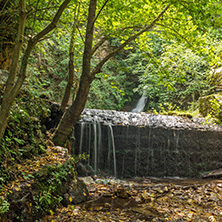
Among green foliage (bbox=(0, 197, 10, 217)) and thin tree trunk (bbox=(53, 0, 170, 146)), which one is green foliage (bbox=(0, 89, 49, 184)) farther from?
thin tree trunk (bbox=(53, 0, 170, 146))

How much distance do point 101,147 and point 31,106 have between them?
113 inches

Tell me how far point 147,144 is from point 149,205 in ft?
11.1

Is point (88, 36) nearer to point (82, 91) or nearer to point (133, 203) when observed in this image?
point (82, 91)

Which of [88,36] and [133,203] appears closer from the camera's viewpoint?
[133,203]

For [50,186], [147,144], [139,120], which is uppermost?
[139,120]

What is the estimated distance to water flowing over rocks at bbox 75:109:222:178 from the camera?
21.1 feet

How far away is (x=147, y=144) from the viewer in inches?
275

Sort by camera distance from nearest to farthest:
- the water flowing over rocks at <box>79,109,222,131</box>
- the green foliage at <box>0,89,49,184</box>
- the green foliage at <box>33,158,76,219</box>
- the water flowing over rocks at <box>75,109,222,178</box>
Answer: the green foliage at <box>33,158,76,219</box>, the green foliage at <box>0,89,49,184</box>, the water flowing over rocks at <box>75,109,222,178</box>, the water flowing over rocks at <box>79,109,222,131</box>

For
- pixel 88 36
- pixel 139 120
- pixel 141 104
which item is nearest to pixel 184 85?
pixel 141 104

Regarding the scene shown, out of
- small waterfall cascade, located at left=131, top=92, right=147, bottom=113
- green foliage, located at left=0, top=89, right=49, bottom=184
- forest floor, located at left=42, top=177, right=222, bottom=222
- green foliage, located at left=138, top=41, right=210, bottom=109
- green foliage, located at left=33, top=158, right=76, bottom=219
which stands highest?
green foliage, located at left=138, top=41, right=210, bottom=109

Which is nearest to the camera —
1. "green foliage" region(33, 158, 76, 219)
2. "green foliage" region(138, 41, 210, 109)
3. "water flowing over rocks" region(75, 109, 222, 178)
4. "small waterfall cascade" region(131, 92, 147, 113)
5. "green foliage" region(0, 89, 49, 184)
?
"green foliage" region(33, 158, 76, 219)

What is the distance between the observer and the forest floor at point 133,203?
2.88m

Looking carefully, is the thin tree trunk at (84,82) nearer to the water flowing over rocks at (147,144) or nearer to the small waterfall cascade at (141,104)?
the water flowing over rocks at (147,144)

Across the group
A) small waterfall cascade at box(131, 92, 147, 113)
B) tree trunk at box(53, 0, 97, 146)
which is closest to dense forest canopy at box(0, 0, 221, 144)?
tree trunk at box(53, 0, 97, 146)
